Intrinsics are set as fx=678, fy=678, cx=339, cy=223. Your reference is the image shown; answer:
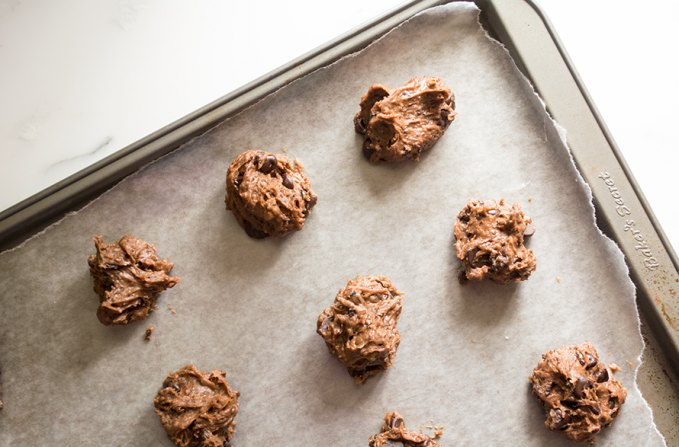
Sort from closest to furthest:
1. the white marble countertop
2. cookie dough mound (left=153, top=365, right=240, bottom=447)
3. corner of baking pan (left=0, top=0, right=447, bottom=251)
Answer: cookie dough mound (left=153, top=365, right=240, bottom=447)
corner of baking pan (left=0, top=0, right=447, bottom=251)
the white marble countertop

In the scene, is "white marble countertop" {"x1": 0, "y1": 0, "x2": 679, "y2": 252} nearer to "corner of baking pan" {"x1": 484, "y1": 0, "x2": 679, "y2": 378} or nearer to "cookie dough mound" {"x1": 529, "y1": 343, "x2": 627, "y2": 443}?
"corner of baking pan" {"x1": 484, "y1": 0, "x2": 679, "y2": 378}

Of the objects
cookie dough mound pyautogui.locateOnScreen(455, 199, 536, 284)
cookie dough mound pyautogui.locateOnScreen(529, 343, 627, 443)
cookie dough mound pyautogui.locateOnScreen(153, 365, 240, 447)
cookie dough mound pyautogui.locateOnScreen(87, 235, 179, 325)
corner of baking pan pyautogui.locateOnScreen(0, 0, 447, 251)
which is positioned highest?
corner of baking pan pyautogui.locateOnScreen(0, 0, 447, 251)

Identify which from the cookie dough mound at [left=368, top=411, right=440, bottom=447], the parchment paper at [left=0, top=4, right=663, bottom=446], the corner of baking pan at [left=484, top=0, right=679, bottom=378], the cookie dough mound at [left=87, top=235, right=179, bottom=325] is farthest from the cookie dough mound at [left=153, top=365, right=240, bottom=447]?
the corner of baking pan at [left=484, top=0, right=679, bottom=378]

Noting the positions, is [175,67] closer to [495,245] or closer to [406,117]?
[406,117]

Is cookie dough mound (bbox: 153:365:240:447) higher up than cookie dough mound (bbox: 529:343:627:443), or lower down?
higher up

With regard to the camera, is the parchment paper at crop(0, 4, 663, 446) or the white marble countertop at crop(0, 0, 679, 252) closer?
the parchment paper at crop(0, 4, 663, 446)

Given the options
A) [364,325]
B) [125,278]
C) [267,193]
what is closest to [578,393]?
[364,325]

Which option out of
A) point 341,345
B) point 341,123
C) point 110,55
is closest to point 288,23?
point 341,123
